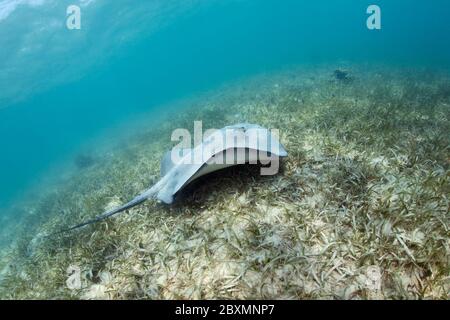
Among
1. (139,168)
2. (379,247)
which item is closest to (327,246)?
(379,247)

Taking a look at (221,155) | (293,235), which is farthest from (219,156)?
(293,235)

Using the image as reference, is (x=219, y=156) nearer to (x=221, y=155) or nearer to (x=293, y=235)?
(x=221, y=155)

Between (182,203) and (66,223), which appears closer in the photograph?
(182,203)

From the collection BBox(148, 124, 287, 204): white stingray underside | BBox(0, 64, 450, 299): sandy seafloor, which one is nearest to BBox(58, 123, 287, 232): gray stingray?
BBox(148, 124, 287, 204): white stingray underside

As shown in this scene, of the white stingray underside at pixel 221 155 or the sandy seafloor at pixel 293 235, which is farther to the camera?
the white stingray underside at pixel 221 155

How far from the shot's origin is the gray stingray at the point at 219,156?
149 inches

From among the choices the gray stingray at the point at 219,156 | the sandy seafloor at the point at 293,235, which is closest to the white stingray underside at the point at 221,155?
the gray stingray at the point at 219,156

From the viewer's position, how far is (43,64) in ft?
101

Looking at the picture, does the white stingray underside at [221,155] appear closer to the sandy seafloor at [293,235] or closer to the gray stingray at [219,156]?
the gray stingray at [219,156]

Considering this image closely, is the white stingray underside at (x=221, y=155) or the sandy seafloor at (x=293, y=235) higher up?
the white stingray underside at (x=221, y=155)

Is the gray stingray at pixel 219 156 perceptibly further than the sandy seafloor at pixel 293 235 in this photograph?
Yes

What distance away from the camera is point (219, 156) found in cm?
377
